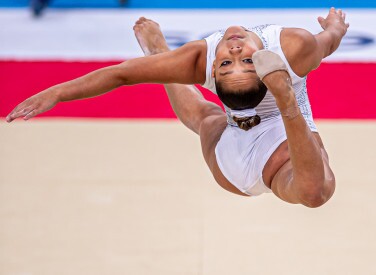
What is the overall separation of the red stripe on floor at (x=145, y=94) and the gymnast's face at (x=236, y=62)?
258 cm

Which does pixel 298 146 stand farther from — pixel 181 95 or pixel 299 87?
pixel 181 95

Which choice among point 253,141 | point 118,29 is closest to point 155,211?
point 253,141

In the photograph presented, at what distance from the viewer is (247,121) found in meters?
3.69

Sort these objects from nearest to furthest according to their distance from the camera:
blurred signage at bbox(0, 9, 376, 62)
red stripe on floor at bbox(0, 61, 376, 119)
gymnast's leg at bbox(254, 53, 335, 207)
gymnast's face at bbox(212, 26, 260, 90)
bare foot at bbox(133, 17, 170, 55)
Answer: gymnast's leg at bbox(254, 53, 335, 207), gymnast's face at bbox(212, 26, 260, 90), bare foot at bbox(133, 17, 170, 55), red stripe on floor at bbox(0, 61, 376, 119), blurred signage at bbox(0, 9, 376, 62)

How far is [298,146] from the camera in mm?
3191

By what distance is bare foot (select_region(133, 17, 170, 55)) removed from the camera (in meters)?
4.31

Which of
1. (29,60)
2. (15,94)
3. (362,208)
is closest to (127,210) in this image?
(362,208)

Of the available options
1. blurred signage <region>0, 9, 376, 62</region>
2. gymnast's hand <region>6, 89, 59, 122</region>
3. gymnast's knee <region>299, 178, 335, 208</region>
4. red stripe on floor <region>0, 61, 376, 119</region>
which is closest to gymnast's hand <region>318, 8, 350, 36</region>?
gymnast's knee <region>299, 178, 335, 208</region>

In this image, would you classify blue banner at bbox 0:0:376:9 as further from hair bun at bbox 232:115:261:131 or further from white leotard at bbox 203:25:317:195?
hair bun at bbox 232:115:261:131

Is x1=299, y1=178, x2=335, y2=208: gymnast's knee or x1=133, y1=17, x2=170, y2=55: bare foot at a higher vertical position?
x1=133, y1=17, x2=170, y2=55: bare foot

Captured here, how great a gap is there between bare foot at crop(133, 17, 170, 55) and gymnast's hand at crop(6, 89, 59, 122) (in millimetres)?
1022

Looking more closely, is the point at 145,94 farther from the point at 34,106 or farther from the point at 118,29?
the point at 34,106

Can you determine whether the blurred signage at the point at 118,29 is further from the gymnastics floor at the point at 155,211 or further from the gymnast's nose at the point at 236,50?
the gymnast's nose at the point at 236,50

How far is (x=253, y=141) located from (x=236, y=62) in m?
0.53
